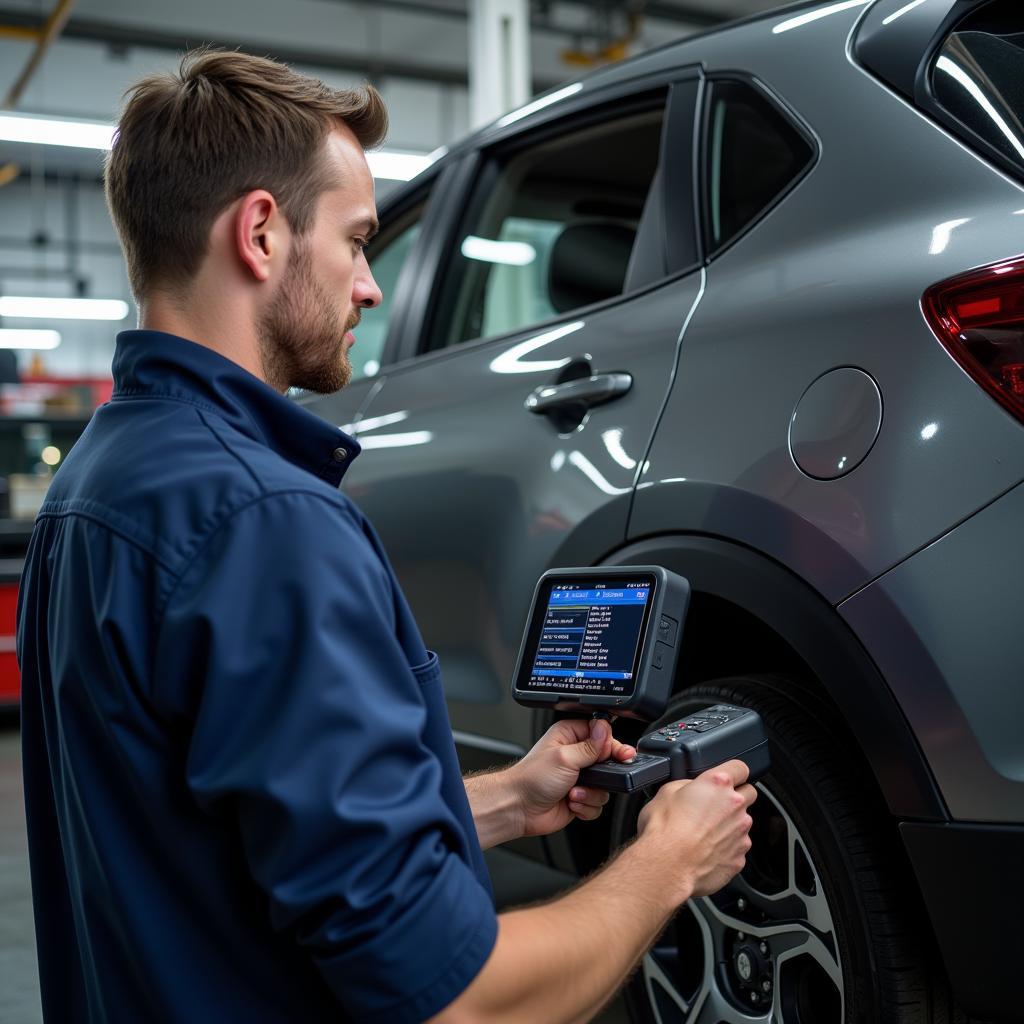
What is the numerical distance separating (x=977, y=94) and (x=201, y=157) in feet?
3.23

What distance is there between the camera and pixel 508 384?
211cm

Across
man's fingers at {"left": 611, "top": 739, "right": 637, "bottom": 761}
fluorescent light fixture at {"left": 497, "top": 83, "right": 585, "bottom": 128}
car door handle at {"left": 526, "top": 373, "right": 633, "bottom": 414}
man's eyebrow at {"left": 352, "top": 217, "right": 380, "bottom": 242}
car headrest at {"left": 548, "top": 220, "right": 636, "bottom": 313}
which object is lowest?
man's fingers at {"left": 611, "top": 739, "right": 637, "bottom": 761}

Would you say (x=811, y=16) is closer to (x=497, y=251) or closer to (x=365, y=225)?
(x=365, y=225)

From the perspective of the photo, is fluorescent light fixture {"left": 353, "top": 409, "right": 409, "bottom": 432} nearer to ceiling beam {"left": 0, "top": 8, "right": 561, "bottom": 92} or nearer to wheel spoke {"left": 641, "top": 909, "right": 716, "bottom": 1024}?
wheel spoke {"left": 641, "top": 909, "right": 716, "bottom": 1024}

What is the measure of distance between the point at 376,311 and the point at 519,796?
2.42 meters

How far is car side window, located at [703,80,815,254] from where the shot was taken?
67.8 inches

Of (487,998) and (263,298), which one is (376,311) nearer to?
(263,298)

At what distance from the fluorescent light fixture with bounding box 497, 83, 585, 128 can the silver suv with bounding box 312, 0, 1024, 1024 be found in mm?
145

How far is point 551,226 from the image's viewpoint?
302 centimetres

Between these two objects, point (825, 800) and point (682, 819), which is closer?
point (682, 819)

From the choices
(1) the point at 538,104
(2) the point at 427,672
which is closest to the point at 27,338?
(1) the point at 538,104

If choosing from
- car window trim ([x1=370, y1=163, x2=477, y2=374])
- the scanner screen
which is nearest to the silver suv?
the scanner screen

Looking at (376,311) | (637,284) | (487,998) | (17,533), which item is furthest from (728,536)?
(17,533)

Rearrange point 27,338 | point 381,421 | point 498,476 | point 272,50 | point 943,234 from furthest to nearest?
point 27,338, point 272,50, point 381,421, point 498,476, point 943,234
